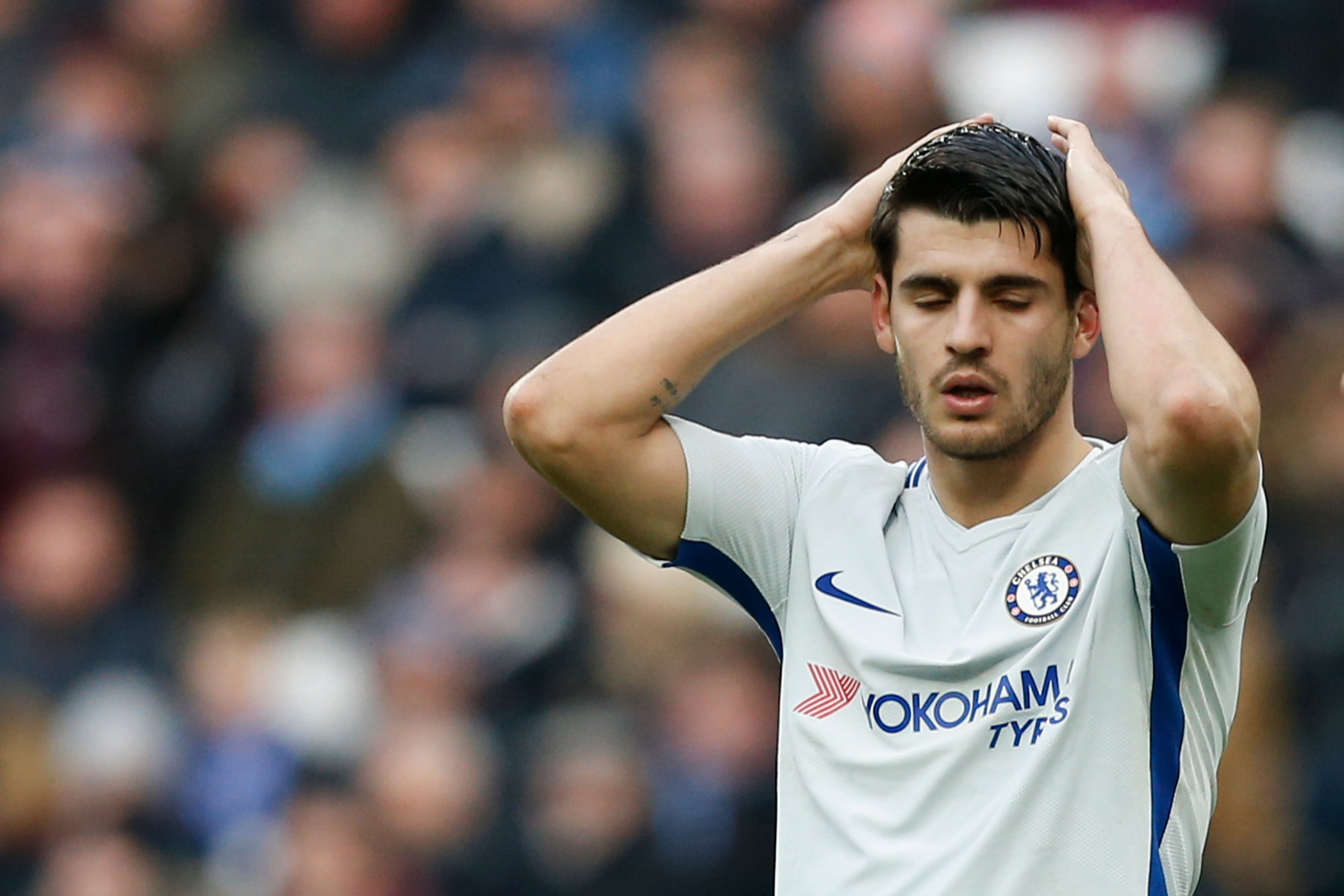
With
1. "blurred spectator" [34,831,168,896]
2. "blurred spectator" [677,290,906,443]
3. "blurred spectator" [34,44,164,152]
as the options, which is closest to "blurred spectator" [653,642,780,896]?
"blurred spectator" [677,290,906,443]

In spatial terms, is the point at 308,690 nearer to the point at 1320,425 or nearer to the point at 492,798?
the point at 492,798

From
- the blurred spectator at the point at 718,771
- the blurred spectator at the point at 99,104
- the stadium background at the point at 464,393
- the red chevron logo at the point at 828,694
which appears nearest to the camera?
the red chevron logo at the point at 828,694

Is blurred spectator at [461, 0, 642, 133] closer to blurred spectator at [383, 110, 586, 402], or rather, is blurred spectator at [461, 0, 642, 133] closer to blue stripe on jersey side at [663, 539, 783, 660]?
blurred spectator at [383, 110, 586, 402]

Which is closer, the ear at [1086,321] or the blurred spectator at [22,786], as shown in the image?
the ear at [1086,321]

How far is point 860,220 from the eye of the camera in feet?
12.4

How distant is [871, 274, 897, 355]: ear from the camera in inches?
145

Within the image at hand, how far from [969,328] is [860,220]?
43 centimetres

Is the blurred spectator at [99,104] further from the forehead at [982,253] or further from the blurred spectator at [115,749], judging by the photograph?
the forehead at [982,253]

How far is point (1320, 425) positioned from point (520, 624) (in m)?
2.63

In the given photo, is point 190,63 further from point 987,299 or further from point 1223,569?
point 1223,569

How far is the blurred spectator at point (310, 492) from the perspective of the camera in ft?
26.2

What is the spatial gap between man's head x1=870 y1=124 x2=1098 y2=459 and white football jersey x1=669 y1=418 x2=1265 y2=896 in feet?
0.58

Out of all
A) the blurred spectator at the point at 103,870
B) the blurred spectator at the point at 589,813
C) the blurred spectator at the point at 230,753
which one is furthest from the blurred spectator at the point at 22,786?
the blurred spectator at the point at 589,813

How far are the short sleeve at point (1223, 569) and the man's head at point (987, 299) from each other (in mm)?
372
